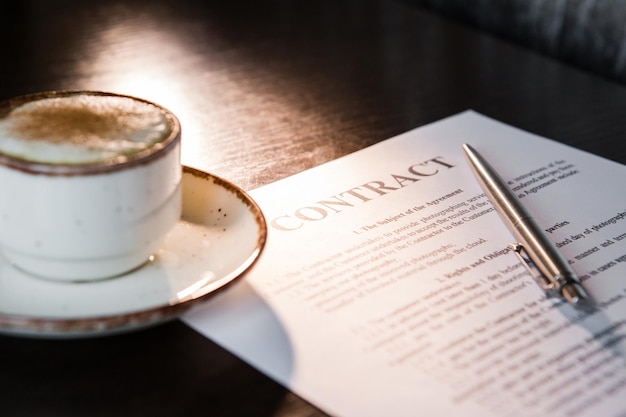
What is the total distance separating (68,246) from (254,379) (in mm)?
110

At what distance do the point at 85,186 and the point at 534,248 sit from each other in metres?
0.25

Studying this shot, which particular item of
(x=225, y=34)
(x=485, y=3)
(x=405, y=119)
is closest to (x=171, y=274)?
(x=405, y=119)

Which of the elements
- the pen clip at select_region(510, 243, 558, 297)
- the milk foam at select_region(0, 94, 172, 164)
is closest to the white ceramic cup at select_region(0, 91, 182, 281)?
the milk foam at select_region(0, 94, 172, 164)

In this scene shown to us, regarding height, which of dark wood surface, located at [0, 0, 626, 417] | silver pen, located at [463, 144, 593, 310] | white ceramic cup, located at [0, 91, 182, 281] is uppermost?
white ceramic cup, located at [0, 91, 182, 281]

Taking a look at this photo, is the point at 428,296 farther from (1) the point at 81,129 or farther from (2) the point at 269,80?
(2) the point at 269,80

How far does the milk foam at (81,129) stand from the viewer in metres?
0.40

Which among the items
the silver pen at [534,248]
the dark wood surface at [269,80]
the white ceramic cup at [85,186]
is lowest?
the dark wood surface at [269,80]

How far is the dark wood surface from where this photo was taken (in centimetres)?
59

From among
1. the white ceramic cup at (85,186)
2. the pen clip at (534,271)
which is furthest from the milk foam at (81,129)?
the pen clip at (534,271)

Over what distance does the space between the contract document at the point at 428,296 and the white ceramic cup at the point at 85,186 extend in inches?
2.2

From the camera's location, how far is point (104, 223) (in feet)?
1.33

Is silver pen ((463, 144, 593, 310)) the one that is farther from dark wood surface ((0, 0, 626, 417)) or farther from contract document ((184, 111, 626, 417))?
dark wood surface ((0, 0, 626, 417))

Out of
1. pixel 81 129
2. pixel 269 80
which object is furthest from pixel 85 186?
pixel 269 80

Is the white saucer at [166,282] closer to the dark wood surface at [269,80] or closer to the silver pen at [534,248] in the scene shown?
the dark wood surface at [269,80]
